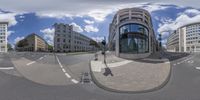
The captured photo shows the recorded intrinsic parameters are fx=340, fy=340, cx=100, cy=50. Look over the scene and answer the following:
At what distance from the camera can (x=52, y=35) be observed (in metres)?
3.74

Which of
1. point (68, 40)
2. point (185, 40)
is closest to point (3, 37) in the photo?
point (68, 40)

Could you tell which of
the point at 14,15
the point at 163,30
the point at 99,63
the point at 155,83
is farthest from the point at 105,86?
the point at 14,15

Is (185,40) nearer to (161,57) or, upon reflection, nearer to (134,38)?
(161,57)

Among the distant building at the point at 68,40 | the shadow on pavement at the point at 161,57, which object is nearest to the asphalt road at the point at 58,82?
the shadow on pavement at the point at 161,57

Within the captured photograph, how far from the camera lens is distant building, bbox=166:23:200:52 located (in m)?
4.08

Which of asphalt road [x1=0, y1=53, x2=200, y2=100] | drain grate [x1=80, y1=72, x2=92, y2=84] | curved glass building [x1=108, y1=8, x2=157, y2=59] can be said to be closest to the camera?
curved glass building [x1=108, y1=8, x2=157, y2=59]

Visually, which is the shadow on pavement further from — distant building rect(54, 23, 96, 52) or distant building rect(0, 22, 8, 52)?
distant building rect(0, 22, 8, 52)

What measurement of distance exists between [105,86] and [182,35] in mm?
1219

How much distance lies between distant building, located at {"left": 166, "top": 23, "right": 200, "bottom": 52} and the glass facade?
0.49m

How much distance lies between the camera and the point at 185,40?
425 centimetres

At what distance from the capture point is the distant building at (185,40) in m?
4.08

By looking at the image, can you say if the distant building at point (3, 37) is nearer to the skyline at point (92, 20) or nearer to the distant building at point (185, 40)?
the skyline at point (92, 20)

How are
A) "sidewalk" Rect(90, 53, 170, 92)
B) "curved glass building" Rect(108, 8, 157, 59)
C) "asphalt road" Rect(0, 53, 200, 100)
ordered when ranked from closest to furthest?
"curved glass building" Rect(108, 8, 157, 59)
"asphalt road" Rect(0, 53, 200, 100)
"sidewalk" Rect(90, 53, 170, 92)

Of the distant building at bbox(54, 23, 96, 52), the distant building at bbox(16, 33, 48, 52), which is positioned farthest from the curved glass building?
the distant building at bbox(16, 33, 48, 52)
